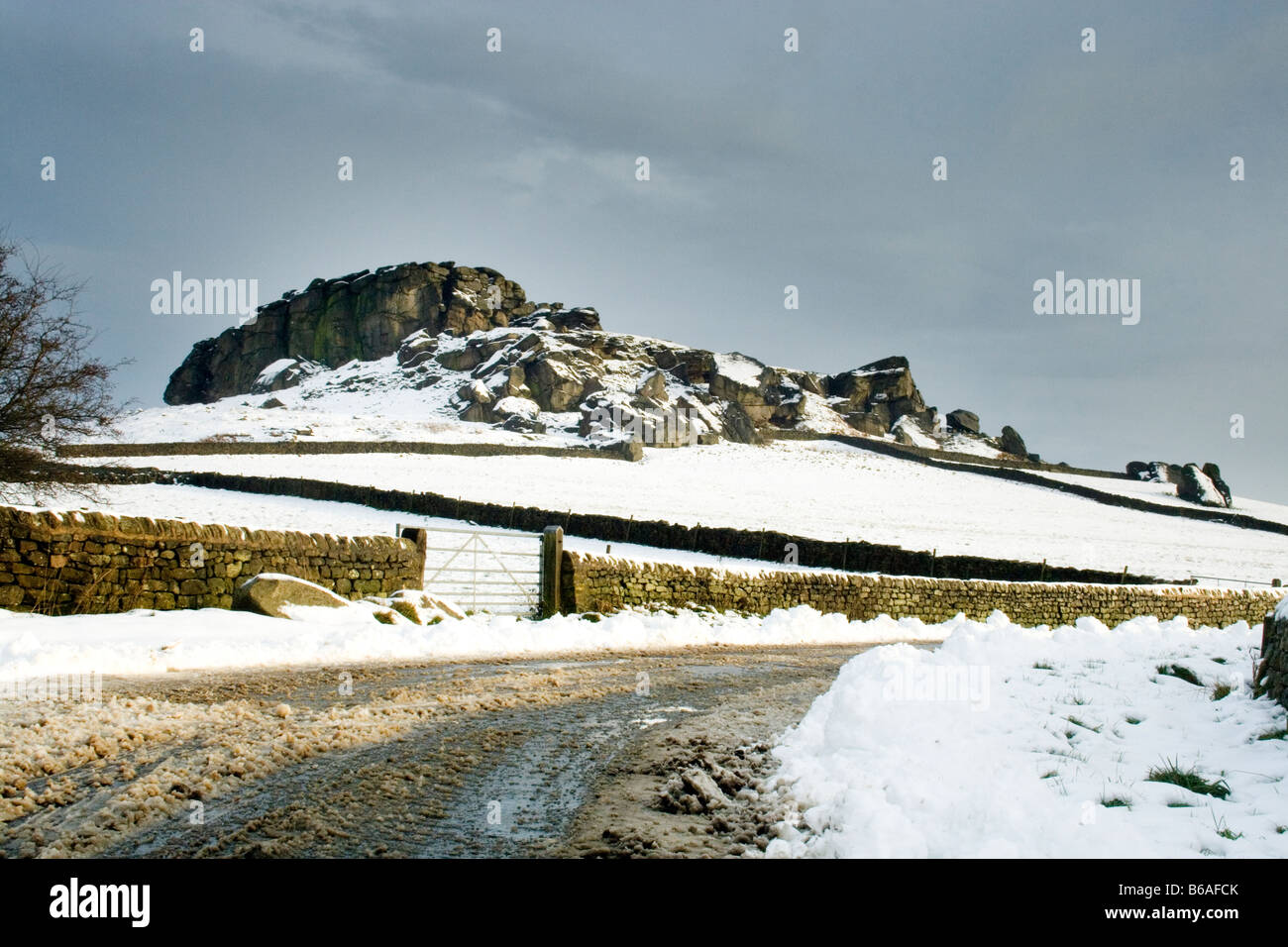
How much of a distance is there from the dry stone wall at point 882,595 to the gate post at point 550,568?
0.20m

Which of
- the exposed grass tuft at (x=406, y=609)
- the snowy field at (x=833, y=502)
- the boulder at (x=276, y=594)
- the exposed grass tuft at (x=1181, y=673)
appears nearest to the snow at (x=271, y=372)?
the snowy field at (x=833, y=502)

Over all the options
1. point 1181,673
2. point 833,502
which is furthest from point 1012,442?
point 1181,673

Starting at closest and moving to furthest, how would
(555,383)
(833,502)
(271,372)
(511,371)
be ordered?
(833,502), (555,383), (511,371), (271,372)

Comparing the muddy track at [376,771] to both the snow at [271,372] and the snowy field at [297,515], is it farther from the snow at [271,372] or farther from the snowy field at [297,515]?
the snow at [271,372]

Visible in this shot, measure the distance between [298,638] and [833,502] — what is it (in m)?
38.1

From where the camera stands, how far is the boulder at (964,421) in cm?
12912

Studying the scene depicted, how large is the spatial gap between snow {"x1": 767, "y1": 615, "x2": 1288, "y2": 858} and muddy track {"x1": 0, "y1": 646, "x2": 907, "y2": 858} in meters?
0.48

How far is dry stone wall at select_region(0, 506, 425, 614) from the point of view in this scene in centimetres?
891

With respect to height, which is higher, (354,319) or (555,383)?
(354,319)

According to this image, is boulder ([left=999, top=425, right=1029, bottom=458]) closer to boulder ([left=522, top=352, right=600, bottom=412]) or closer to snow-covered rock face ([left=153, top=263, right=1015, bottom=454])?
snow-covered rock face ([left=153, top=263, right=1015, bottom=454])

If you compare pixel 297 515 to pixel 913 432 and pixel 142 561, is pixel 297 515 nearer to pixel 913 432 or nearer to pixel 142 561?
pixel 142 561

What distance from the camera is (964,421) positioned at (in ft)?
426
